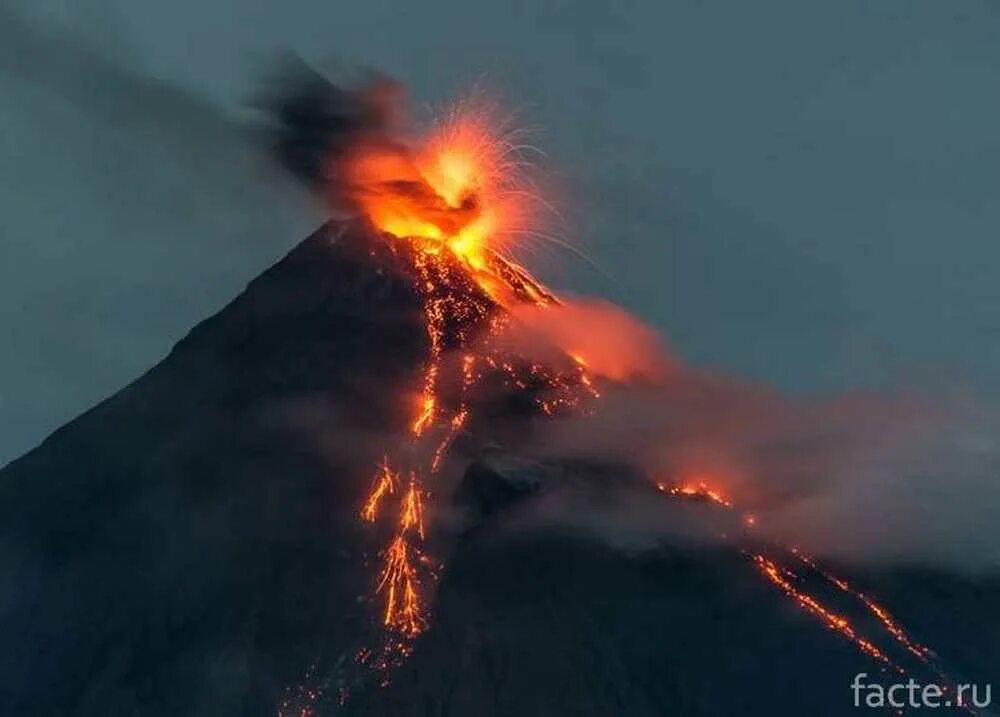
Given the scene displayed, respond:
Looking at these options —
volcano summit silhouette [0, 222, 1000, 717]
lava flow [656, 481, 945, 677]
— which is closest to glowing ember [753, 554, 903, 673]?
lava flow [656, 481, 945, 677]

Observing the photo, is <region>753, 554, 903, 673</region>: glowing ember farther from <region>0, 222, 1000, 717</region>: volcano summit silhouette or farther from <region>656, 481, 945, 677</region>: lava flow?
<region>0, 222, 1000, 717</region>: volcano summit silhouette

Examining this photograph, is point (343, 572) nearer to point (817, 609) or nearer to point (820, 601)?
point (817, 609)

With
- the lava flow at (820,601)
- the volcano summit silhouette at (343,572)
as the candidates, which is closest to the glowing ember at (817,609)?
the lava flow at (820,601)

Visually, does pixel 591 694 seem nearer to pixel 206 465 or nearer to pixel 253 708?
pixel 253 708

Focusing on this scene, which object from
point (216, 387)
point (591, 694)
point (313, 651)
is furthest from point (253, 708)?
point (216, 387)

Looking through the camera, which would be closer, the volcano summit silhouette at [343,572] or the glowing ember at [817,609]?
the volcano summit silhouette at [343,572]

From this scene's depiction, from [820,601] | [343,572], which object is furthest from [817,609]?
[343,572]

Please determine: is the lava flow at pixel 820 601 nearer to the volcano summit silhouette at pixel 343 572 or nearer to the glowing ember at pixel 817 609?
the glowing ember at pixel 817 609

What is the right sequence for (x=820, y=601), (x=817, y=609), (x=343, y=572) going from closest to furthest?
(x=343, y=572)
(x=817, y=609)
(x=820, y=601)
